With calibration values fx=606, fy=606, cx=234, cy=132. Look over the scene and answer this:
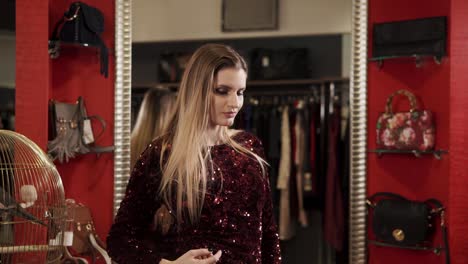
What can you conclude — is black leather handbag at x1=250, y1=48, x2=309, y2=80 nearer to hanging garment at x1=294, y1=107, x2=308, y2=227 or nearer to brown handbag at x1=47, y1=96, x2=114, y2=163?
hanging garment at x1=294, y1=107, x2=308, y2=227

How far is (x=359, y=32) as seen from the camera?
294cm

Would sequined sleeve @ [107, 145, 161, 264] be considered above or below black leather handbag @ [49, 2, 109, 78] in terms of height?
below

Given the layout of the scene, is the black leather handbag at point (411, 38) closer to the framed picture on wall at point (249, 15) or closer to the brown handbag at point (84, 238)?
the framed picture on wall at point (249, 15)

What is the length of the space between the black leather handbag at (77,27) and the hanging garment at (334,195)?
3.84ft

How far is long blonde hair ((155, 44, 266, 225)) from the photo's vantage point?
1.54 metres

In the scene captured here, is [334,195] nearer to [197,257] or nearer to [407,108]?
[407,108]

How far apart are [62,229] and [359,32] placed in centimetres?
168

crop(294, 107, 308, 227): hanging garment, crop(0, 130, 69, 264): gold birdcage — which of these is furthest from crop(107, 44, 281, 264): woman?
crop(294, 107, 308, 227): hanging garment

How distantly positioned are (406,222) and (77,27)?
67.9 inches

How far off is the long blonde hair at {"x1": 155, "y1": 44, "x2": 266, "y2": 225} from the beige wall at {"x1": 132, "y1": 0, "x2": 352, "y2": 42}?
1213 mm

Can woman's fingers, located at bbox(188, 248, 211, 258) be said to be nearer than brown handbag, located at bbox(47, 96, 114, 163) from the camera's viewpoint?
Yes

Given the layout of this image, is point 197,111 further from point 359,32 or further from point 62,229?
point 359,32

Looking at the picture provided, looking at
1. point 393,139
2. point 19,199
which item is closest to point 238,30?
point 393,139

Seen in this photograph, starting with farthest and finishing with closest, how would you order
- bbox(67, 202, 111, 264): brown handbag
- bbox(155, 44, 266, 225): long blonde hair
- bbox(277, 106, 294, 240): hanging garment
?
bbox(277, 106, 294, 240): hanging garment
bbox(67, 202, 111, 264): brown handbag
bbox(155, 44, 266, 225): long blonde hair
